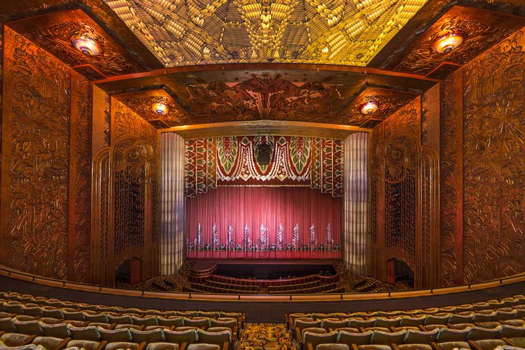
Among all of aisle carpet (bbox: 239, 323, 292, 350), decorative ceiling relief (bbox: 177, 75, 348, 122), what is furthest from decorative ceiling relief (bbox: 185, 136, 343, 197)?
aisle carpet (bbox: 239, 323, 292, 350)

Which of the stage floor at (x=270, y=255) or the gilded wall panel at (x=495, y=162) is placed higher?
the gilded wall panel at (x=495, y=162)

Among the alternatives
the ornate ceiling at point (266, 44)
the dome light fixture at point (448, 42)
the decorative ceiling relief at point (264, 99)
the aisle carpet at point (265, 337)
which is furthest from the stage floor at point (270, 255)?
the dome light fixture at point (448, 42)

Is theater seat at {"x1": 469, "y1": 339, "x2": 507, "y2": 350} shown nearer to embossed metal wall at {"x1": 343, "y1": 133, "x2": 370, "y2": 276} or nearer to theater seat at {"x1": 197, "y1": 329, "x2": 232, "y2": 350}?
theater seat at {"x1": 197, "y1": 329, "x2": 232, "y2": 350}

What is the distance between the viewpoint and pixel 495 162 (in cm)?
436

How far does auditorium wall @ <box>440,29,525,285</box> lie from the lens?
13.3 ft

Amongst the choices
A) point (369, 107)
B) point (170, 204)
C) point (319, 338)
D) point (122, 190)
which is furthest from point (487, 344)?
point (170, 204)

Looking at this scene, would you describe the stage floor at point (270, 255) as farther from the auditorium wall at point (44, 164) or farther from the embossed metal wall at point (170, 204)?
the auditorium wall at point (44, 164)

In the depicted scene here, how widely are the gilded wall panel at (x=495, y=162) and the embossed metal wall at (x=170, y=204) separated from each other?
27.1ft

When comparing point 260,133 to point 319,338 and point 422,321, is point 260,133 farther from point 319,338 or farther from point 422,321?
point 319,338

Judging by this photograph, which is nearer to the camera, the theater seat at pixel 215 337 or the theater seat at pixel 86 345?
the theater seat at pixel 86 345

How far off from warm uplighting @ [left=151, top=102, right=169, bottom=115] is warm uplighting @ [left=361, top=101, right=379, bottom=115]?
5470mm

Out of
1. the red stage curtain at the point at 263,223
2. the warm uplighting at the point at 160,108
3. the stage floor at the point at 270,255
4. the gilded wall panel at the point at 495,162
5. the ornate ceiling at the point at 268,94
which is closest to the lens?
the gilded wall panel at the point at 495,162

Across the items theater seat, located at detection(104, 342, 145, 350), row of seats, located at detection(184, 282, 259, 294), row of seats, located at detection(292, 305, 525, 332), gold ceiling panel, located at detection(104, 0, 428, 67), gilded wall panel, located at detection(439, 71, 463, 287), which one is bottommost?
row of seats, located at detection(184, 282, 259, 294)

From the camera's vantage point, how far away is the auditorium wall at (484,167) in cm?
404
